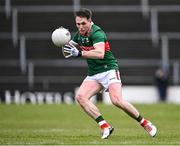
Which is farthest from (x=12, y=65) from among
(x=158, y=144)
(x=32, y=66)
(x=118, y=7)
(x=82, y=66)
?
(x=158, y=144)

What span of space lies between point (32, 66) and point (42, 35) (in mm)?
1763

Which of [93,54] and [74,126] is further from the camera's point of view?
[74,126]

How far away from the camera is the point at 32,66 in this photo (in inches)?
1268

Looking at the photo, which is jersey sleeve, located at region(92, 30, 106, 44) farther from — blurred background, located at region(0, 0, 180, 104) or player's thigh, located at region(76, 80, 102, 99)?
blurred background, located at region(0, 0, 180, 104)

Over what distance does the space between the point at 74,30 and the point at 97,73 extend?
18801 mm

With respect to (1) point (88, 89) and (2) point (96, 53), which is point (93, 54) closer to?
(2) point (96, 53)

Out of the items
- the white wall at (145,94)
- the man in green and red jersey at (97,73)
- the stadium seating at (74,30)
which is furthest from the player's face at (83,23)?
the stadium seating at (74,30)

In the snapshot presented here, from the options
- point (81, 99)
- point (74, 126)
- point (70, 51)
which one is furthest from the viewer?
point (74, 126)

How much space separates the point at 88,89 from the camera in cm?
1445

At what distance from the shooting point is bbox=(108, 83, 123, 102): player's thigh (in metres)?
14.1

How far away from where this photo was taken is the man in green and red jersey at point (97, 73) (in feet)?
46.0

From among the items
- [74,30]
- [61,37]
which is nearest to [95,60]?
[61,37]

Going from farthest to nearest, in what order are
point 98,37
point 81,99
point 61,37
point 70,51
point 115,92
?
point 81,99, point 115,92, point 98,37, point 61,37, point 70,51

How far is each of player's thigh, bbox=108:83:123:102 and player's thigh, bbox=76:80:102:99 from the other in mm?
302
